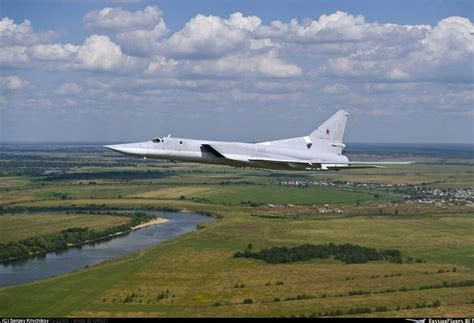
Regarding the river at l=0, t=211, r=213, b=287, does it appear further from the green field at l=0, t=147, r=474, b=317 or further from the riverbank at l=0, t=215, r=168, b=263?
the green field at l=0, t=147, r=474, b=317

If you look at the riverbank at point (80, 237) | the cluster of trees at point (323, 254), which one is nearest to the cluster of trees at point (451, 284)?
the cluster of trees at point (323, 254)

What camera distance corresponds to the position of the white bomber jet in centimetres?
2270

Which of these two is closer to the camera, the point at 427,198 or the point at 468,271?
the point at 468,271

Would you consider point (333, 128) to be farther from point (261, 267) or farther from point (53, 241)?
point (53, 241)

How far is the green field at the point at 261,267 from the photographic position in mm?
37438

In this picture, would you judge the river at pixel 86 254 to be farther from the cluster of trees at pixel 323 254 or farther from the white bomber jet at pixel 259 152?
the white bomber jet at pixel 259 152

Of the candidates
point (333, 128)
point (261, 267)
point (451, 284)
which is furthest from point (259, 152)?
point (261, 267)

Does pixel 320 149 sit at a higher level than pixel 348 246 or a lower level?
higher

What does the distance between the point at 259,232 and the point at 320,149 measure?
33950 mm

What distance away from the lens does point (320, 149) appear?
25.2 metres

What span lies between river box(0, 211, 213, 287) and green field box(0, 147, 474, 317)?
211 centimetres

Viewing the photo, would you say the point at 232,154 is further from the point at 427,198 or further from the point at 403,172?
the point at 403,172

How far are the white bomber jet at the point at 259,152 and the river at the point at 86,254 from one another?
23938 millimetres

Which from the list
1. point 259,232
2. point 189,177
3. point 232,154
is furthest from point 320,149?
point 189,177
